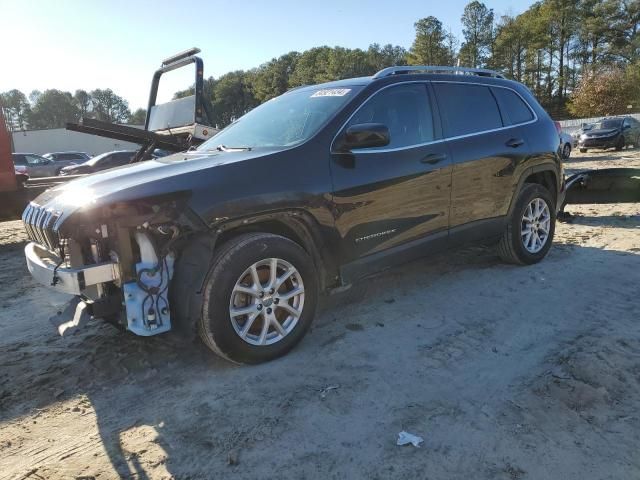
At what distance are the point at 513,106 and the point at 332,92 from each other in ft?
7.41

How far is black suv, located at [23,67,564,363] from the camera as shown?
3012 mm

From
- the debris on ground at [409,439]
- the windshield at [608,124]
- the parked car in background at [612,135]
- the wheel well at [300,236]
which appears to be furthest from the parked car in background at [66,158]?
the debris on ground at [409,439]

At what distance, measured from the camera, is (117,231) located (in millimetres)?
2953

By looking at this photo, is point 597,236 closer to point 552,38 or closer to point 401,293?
point 401,293

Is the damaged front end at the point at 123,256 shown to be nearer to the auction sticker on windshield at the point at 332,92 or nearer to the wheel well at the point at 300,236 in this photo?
the wheel well at the point at 300,236

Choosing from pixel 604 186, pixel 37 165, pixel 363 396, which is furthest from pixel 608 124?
pixel 37 165

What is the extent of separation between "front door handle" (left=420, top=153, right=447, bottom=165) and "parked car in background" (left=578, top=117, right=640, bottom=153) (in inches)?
895

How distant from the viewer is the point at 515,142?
16.6ft

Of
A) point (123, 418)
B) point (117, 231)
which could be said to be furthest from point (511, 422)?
point (117, 231)

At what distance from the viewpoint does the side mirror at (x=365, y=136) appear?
3564mm

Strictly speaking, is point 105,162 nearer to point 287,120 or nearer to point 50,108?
point 287,120

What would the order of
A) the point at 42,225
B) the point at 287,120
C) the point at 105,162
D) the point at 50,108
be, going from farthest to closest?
the point at 50,108 → the point at 105,162 → the point at 287,120 → the point at 42,225

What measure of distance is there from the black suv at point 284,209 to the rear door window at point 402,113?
0.04 ft

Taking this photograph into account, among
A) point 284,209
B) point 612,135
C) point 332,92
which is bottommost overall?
point 612,135
